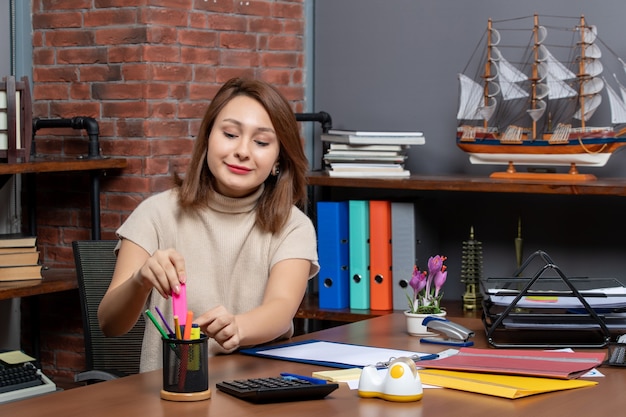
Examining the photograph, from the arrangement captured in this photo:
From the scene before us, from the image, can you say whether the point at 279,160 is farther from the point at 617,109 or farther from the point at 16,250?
the point at 617,109

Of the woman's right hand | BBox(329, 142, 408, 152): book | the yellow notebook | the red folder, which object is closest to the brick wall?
BBox(329, 142, 408, 152): book

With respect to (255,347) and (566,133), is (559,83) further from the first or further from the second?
(255,347)

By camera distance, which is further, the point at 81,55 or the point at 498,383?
the point at 81,55

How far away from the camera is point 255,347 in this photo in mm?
1986

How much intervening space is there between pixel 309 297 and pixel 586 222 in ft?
3.36

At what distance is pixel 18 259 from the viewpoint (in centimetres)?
303

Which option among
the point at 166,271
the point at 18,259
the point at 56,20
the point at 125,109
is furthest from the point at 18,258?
the point at 166,271

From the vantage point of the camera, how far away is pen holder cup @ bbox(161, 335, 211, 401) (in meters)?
1.52

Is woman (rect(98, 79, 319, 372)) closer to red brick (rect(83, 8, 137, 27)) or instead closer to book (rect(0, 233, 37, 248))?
book (rect(0, 233, 37, 248))

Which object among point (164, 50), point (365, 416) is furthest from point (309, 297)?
point (365, 416)

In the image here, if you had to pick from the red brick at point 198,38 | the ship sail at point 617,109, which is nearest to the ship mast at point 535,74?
the ship sail at point 617,109

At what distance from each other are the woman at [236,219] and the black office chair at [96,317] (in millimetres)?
293

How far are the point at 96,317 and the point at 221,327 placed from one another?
0.82 m

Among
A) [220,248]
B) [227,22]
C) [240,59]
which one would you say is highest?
[227,22]
